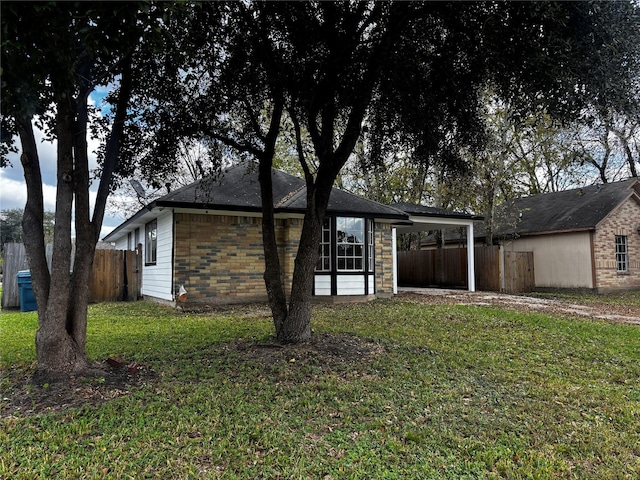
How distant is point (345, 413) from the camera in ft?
12.0

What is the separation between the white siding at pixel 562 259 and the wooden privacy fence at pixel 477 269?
0.57 meters

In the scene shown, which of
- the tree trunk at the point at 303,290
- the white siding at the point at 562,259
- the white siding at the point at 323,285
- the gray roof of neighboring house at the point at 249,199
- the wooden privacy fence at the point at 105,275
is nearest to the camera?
the tree trunk at the point at 303,290

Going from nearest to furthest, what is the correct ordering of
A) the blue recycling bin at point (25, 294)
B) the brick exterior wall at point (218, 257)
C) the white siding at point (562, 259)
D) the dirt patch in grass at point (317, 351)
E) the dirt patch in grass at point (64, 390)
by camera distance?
the dirt patch in grass at point (64, 390) < the dirt patch in grass at point (317, 351) < the blue recycling bin at point (25, 294) < the brick exterior wall at point (218, 257) < the white siding at point (562, 259)

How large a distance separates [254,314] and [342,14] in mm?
6349

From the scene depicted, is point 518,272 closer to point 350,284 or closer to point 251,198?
point 350,284

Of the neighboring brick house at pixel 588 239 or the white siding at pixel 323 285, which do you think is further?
the neighboring brick house at pixel 588 239

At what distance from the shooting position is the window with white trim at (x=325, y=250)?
38.8 feet

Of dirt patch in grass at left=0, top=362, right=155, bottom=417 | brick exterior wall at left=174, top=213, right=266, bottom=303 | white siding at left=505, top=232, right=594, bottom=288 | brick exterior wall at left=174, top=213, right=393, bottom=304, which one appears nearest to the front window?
brick exterior wall at left=174, top=213, right=393, bottom=304

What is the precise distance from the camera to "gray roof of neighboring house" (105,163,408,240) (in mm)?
10469

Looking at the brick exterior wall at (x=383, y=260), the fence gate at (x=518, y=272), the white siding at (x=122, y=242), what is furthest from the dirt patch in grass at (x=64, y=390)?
the white siding at (x=122, y=242)

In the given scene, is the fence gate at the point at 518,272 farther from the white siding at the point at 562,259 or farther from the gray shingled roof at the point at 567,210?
the gray shingled roof at the point at 567,210

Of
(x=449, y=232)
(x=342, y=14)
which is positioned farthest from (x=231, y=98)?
(x=449, y=232)

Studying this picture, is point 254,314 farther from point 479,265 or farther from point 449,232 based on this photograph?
point 449,232

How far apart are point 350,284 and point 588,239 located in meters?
10.4
